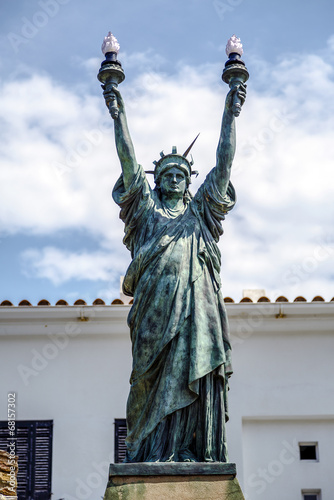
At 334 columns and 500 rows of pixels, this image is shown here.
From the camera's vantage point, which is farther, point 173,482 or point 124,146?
point 124,146

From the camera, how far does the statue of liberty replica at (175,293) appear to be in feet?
20.0

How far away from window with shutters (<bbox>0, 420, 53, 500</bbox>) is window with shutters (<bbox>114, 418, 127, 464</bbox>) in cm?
111

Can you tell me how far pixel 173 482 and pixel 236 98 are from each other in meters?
3.16

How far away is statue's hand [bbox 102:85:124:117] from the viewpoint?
6.85m

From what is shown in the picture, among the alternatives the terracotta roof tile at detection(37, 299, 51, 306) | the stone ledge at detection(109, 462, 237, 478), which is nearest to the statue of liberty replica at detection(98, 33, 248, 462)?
the stone ledge at detection(109, 462, 237, 478)

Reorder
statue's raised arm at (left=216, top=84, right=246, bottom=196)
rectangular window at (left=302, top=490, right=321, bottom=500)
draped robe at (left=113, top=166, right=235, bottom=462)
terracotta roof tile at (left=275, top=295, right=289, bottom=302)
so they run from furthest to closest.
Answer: terracotta roof tile at (left=275, top=295, right=289, bottom=302) → rectangular window at (left=302, top=490, right=321, bottom=500) → statue's raised arm at (left=216, top=84, right=246, bottom=196) → draped robe at (left=113, top=166, right=235, bottom=462)

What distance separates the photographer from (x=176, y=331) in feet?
20.5

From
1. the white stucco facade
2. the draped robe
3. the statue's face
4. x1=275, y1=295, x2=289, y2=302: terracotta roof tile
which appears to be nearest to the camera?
the draped robe

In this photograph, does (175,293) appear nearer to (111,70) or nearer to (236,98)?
(236,98)

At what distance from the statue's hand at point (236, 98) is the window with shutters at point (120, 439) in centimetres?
798

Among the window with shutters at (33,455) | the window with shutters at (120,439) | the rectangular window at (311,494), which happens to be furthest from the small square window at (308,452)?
the window with shutters at (33,455)

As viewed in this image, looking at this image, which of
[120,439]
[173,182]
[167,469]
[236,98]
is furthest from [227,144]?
[120,439]

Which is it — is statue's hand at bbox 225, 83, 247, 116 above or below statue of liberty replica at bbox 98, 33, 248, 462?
above

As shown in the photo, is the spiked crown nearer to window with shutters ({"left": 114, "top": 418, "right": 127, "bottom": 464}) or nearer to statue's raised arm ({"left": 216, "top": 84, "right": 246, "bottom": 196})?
statue's raised arm ({"left": 216, "top": 84, "right": 246, "bottom": 196})
